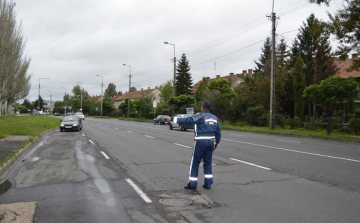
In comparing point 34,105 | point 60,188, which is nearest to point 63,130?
point 60,188

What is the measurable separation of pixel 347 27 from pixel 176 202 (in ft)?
56.6

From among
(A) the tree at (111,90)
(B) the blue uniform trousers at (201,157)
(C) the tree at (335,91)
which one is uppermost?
(A) the tree at (111,90)

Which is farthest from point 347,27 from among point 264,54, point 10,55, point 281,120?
point 264,54

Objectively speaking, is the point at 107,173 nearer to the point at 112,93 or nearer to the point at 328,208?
the point at 328,208

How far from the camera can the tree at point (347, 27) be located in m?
18.1

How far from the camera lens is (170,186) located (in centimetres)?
696

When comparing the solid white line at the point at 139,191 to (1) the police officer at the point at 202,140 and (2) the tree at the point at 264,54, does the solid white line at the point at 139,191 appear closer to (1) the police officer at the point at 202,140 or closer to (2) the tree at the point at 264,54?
(1) the police officer at the point at 202,140

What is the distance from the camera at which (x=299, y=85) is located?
1362 inches

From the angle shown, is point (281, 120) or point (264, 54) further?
point (264, 54)

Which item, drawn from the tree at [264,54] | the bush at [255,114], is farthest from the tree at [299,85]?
the tree at [264,54]

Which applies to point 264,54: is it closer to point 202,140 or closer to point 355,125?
point 355,125

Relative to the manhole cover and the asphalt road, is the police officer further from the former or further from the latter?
the manhole cover

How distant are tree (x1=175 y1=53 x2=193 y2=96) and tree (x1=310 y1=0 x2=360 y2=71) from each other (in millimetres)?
43328

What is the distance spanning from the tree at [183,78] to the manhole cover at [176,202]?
56.0 meters
